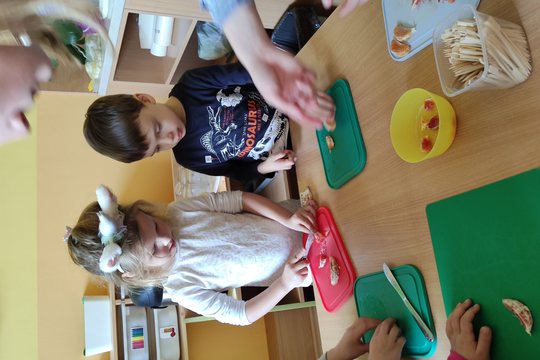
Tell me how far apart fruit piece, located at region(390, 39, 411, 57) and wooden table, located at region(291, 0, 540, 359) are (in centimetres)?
2

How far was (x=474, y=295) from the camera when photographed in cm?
55

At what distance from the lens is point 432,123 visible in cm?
61

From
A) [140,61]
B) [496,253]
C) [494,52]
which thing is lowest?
[496,253]

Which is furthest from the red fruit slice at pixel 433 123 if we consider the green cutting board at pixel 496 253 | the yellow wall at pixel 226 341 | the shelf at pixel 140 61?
the yellow wall at pixel 226 341

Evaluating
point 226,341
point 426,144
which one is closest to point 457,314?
point 426,144

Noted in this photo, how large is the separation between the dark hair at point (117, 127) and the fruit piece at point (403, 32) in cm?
65

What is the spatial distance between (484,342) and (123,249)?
79cm

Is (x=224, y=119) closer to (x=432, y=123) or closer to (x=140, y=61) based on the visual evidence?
(x=432, y=123)

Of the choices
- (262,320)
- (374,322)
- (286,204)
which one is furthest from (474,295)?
(262,320)

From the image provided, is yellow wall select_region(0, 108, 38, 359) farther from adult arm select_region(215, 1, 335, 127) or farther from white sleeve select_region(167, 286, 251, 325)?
adult arm select_region(215, 1, 335, 127)

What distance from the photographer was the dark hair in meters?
1.03

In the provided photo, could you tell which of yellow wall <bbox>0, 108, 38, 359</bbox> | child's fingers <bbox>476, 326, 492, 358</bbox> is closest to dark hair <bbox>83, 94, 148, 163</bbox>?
child's fingers <bbox>476, 326, 492, 358</bbox>

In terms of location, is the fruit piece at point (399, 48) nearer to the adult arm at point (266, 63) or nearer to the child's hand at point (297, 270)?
Result: the adult arm at point (266, 63)

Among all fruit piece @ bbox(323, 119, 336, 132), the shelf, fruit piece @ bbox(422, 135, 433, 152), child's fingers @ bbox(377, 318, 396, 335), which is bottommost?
child's fingers @ bbox(377, 318, 396, 335)
